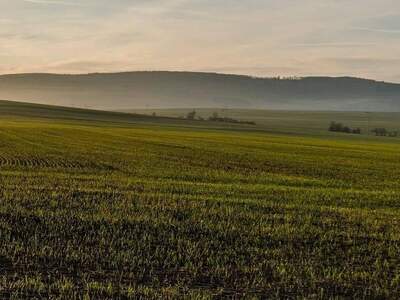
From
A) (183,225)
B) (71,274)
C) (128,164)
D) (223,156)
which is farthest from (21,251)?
(223,156)

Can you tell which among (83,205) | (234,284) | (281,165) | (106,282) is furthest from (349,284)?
(281,165)

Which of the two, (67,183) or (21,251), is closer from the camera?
(21,251)

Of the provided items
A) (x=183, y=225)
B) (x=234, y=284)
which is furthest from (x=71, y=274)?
(x=183, y=225)

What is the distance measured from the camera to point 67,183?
2370 centimetres

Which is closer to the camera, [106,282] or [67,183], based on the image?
[106,282]

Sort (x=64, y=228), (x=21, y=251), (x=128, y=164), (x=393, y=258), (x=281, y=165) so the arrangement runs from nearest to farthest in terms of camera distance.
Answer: (x=21, y=251) < (x=393, y=258) < (x=64, y=228) < (x=128, y=164) < (x=281, y=165)

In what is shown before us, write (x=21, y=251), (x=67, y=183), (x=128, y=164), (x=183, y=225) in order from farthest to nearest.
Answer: (x=128, y=164), (x=67, y=183), (x=183, y=225), (x=21, y=251)

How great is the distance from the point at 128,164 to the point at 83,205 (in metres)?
16.6

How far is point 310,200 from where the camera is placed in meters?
22.1

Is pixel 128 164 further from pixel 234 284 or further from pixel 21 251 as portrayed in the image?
pixel 234 284

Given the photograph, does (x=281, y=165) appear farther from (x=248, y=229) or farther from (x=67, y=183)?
(x=248, y=229)

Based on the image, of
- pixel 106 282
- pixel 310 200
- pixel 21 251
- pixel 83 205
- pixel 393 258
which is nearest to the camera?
pixel 106 282

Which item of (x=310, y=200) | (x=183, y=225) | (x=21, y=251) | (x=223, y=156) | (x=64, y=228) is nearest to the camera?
(x=21, y=251)

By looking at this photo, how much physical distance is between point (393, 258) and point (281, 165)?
25771 mm
